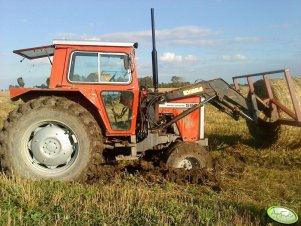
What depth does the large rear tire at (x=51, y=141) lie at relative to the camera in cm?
653

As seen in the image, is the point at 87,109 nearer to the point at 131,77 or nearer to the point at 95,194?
the point at 131,77

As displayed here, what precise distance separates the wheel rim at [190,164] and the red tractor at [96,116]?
0.02m

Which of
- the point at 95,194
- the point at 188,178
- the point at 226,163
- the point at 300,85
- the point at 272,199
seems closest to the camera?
the point at 95,194

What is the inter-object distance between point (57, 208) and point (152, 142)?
2.79m

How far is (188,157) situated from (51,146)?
2.24 m

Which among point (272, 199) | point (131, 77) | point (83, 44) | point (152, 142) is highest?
point (83, 44)

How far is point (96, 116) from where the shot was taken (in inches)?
279

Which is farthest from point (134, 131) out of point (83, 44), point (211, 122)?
point (211, 122)

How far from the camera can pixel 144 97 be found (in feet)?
24.6

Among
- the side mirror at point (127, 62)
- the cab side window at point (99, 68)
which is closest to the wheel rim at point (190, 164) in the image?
the cab side window at point (99, 68)

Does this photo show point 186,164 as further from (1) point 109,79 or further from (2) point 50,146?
(2) point 50,146

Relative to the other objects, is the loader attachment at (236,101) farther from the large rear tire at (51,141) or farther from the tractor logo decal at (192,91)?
the large rear tire at (51,141)

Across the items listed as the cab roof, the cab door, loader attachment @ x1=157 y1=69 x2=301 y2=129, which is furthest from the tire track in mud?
the cab roof

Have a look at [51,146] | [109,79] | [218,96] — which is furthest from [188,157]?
[51,146]
